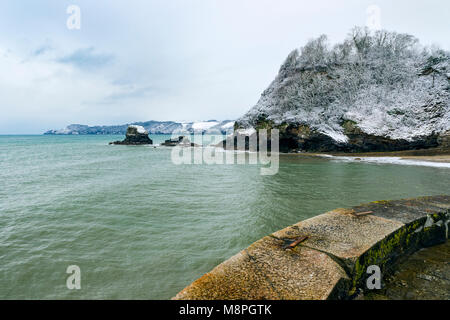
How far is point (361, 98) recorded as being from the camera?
3462 centimetres

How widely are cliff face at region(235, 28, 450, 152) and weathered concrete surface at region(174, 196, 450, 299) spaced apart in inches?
1246

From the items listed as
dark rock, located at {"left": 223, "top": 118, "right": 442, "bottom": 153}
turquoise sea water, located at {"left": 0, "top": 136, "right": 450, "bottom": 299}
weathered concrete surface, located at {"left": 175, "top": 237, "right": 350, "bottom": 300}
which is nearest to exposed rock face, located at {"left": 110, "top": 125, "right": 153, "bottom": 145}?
dark rock, located at {"left": 223, "top": 118, "right": 442, "bottom": 153}

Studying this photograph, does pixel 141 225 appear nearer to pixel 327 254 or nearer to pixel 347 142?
pixel 327 254

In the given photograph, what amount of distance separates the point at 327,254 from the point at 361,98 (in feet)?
131

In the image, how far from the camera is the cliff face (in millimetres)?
29234

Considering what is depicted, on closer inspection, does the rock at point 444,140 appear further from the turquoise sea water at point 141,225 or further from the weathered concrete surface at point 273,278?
the weathered concrete surface at point 273,278

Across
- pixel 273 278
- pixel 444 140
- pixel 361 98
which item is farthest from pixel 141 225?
pixel 361 98

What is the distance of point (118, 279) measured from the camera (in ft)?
13.4

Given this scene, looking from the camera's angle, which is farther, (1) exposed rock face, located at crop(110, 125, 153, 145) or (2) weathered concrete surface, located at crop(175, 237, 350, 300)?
(1) exposed rock face, located at crop(110, 125, 153, 145)

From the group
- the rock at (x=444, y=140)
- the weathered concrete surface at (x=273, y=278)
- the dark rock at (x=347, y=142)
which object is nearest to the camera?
the weathered concrete surface at (x=273, y=278)

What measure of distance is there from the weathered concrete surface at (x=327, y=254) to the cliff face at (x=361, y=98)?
3165 centimetres

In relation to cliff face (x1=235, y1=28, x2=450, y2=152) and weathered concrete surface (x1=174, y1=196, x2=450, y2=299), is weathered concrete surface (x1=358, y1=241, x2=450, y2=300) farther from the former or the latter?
cliff face (x1=235, y1=28, x2=450, y2=152)

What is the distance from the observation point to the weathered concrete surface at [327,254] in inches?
80.4

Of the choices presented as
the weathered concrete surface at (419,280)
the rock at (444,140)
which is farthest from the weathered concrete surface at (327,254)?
the rock at (444,140)
